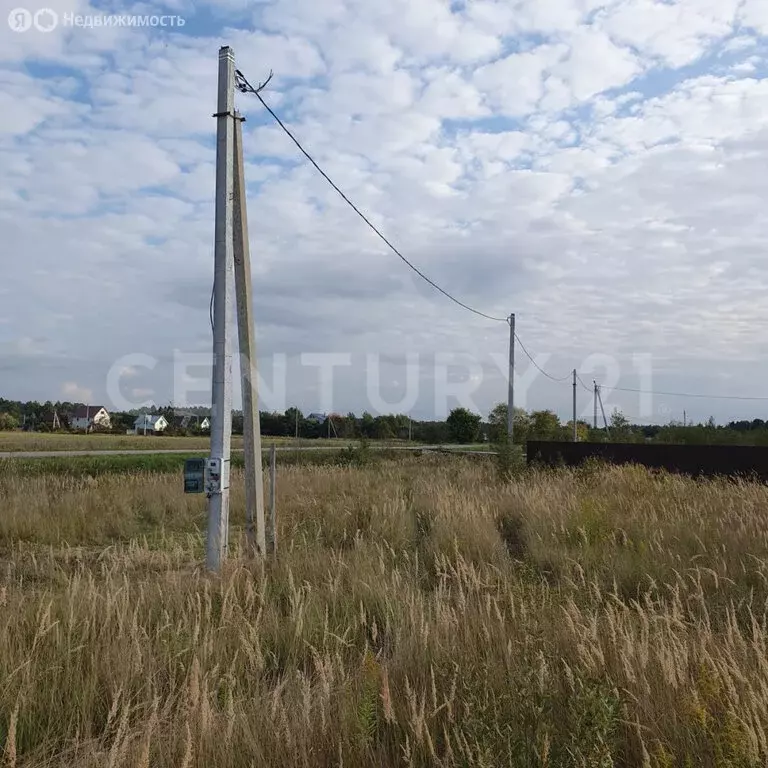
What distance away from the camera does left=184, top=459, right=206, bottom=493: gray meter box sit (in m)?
5.93

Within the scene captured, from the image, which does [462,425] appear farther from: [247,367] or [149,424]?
[247,367]

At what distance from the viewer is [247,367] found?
6.77 meters

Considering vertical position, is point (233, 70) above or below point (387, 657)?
above

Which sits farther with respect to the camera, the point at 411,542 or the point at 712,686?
the point at 411,542

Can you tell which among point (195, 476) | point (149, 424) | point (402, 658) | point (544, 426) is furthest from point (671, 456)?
point (149, 424)

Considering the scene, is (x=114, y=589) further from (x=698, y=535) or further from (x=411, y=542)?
(x=698, y=535)

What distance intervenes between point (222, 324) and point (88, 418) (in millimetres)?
93467

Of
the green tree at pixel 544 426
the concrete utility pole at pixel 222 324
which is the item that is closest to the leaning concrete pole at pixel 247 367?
the concrete utility pole at pixel 222 324

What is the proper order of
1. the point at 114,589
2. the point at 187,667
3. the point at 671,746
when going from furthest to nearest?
the point at 114,589
the point at 187,667
the point at 671,746

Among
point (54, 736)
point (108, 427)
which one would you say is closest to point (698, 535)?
point (54, 736)

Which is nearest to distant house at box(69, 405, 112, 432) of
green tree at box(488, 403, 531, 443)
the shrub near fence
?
green tree at box(488, 403, 531, 443)

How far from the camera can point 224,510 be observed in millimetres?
5965

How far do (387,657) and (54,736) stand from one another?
173 centimetres

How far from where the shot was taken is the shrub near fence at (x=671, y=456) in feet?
51.3
